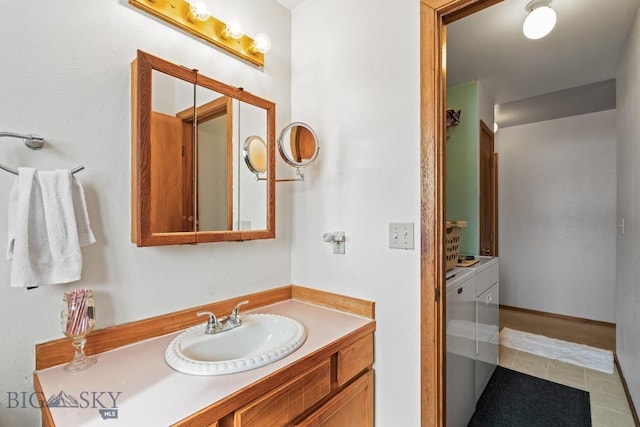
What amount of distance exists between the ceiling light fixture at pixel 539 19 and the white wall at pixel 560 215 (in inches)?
104

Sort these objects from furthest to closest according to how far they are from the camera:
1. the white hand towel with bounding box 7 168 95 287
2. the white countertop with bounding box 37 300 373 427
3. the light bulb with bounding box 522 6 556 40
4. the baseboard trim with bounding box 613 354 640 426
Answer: the baseboard trim with bounding box 613 354 640 426 < the light bulb with bounding box 522 6 556 40 < the white hand towel with bounding box 7 168 95 287 < the white countertop with bounding box 37 300 373 427

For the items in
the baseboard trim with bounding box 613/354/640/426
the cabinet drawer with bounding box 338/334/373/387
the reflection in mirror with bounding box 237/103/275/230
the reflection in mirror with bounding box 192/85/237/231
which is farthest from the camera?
the baseboard trim with bounding box 613/354/640/426

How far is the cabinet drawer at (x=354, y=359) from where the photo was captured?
3.92 feet

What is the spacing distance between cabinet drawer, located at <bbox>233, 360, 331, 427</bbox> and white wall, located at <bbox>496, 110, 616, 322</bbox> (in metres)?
3.88

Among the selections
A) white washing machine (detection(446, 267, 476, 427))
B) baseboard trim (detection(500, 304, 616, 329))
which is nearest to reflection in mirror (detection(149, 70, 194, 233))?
white washing machine (detection(446, 267, 476, 427))

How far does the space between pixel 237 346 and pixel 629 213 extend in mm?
2628

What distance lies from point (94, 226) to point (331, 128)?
3.59ft

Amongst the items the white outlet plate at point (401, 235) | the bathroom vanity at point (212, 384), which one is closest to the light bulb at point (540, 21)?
the white outlet plate at point (401, 235)

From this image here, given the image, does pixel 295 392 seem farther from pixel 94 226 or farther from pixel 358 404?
pixel 94 226

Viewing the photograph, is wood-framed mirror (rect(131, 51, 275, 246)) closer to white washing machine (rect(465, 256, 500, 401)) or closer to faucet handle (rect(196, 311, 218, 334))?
faucet handle (rect(196, 311, 218, 334))

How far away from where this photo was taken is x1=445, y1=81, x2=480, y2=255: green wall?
2.67 metres

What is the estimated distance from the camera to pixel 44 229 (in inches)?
35.8

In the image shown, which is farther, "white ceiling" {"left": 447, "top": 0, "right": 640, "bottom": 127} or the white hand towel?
"white ceiling" {"left": 447, "top": 0, "right": 640, "bottom": 127}

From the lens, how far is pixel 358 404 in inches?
51.0
